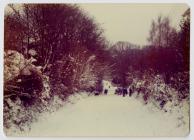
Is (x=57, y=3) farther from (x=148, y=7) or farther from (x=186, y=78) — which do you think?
(x=186, y=78)

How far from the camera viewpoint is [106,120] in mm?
3828

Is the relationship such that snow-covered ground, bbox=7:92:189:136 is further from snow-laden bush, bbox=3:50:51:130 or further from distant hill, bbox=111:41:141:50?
distant hill, bbox=111:41:141:50

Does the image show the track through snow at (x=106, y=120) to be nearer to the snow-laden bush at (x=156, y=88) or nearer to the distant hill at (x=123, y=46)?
the snow-laden bush at (x=156, y=88)

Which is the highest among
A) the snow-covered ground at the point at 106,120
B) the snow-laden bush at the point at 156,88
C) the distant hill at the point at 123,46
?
the distant hill at the point at 123,46

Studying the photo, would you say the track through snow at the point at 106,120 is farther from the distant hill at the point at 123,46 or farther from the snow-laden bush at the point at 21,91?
the distant hill at the point at 123,46

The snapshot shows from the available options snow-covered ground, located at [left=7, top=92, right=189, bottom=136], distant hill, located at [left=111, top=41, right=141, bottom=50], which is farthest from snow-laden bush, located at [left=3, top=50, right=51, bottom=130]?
distant hill, located at [left=111, top=41, right=141, bottom=50]

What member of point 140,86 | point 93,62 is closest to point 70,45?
point 93,62

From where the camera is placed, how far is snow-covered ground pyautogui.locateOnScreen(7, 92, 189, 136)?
151 inches

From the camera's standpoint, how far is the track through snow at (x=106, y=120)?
151 inches

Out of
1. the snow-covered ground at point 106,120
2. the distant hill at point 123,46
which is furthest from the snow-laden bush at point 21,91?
the distant hill at point 123,46

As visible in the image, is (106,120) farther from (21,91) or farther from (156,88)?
(21,91)

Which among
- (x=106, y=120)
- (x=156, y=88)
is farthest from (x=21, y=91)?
(x=156, y=88)

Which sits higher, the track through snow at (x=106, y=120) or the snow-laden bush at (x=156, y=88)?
the snow-laden bush at (x=156, y=88)

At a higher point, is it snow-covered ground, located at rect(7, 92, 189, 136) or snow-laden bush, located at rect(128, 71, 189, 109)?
snow-laden bush, located at rect(128, 71, 189, 109)
